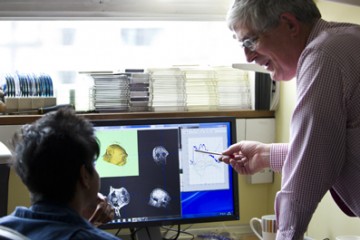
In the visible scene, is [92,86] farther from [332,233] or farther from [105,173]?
[332,233]

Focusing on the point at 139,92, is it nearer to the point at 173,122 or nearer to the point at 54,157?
the point at 173,122

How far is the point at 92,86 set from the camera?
2168mm

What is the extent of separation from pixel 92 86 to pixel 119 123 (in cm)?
36

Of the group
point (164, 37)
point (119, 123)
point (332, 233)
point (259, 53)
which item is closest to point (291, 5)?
point (259, 53)

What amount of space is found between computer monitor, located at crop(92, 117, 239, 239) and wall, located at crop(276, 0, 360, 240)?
33cm

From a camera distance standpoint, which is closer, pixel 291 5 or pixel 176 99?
pixel 291 5

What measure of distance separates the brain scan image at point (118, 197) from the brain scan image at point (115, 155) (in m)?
0.09

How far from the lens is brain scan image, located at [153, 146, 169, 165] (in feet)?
6.21

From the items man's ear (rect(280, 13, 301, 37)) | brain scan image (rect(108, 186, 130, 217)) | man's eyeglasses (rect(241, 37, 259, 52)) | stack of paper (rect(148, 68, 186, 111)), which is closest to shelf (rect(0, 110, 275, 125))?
stack of paper (rect(148, 68, 186, 111))

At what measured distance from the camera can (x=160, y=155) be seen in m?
1.90

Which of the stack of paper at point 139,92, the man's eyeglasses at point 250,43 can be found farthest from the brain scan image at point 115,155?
the man's eyeglasses at point 250,43

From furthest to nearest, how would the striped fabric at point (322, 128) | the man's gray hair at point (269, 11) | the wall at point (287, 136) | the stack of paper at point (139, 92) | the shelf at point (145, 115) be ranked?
the stack of paper at point (139, 92) → the shelf at point (145, 115) → the wall at point (287, 136) → the man's gray hair at point (269, 11) → the striped fabric at point (322, 128)

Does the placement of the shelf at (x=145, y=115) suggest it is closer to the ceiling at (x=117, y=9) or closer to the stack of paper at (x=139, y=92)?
the stack of paper at (x=139, y=92)

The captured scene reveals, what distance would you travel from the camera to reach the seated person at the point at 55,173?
3.46 ft
